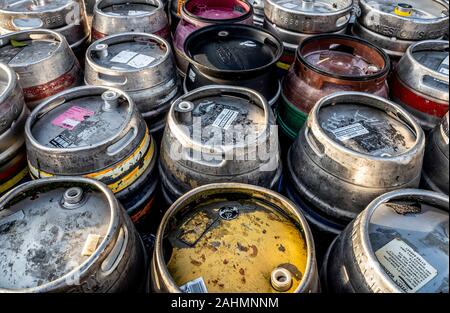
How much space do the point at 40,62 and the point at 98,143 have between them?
0.95 m

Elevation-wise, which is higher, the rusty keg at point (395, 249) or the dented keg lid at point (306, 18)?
the dented keg lid at point (306, 18)

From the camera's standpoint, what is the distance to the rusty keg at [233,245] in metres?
1.61

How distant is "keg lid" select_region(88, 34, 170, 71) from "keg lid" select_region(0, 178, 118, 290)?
3.60 ft

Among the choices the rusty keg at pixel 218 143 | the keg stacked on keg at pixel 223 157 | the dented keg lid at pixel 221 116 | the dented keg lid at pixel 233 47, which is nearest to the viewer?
the keg stacked on keg at pixel 223 157

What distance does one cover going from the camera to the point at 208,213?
198 cm

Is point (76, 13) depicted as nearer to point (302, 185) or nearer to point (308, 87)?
point (308, 87)

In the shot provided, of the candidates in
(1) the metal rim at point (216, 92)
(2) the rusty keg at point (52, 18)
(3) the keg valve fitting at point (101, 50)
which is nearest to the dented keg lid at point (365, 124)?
(1) the metal rim at point (216, 92)

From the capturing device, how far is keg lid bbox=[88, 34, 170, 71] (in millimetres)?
2857

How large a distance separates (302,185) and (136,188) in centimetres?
108

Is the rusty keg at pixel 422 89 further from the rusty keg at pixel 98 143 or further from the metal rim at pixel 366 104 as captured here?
the rusty keg at pixel 98 143

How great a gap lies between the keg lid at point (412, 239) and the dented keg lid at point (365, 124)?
1.18 ft

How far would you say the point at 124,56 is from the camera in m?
2.95

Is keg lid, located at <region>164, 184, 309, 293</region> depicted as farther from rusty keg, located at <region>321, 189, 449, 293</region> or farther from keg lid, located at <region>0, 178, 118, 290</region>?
keg lid, located at <region>0, 178, 118, 290</region>

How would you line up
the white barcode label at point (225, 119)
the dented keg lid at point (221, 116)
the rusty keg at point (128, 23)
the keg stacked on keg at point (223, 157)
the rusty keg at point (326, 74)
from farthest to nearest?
the rusty keg at point (128, 23) → the rusty keg at point (326, 74) → the white barcode label at point (225, 119) → the dented keg lid at point (221, 116) → the keg stacked on keg at point (223, 157)
